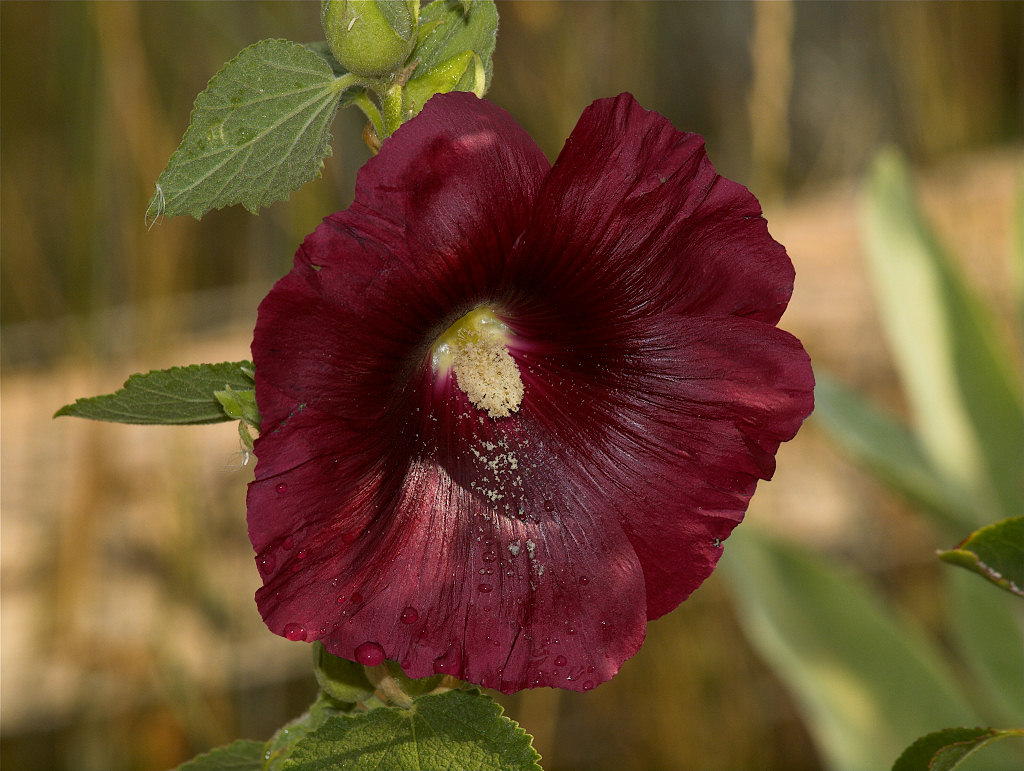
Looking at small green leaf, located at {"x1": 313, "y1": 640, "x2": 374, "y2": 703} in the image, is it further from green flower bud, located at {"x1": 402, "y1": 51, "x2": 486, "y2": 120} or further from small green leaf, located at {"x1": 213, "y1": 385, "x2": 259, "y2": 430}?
green flower bud, located at {"x1": 402, "y1": 51, "x2": 486, "y2": 120}

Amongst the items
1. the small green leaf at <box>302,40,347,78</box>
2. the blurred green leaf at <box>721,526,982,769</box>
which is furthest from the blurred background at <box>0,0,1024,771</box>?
the small green leaf at <box>302,40,347,78</box>

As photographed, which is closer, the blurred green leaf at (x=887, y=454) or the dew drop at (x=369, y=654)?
the dew drop at (x=369, y=654)

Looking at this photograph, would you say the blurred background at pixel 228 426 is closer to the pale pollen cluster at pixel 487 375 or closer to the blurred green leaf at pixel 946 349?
the blurred green leaf at pixel 946 349

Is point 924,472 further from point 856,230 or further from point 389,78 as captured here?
point 389,78

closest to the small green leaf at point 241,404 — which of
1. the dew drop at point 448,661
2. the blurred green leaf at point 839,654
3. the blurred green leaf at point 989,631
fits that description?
the dew drop at point 448,661

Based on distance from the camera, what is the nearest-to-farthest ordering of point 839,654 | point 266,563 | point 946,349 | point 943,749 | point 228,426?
point 266,563
point 943,749
point 839,654
point 946,349
point 228,426

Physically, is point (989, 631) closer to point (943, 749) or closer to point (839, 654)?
point (839, 654)

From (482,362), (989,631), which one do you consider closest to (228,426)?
(989,631)
